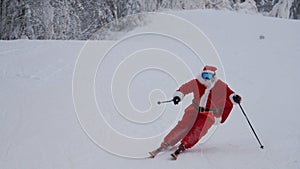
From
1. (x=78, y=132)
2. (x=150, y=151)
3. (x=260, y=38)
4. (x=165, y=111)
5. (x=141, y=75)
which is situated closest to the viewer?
(x=150, y=151)

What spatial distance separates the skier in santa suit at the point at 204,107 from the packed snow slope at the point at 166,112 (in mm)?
221

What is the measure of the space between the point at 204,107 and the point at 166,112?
4.13ft

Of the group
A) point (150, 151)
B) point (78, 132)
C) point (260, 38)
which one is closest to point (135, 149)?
point (150, 151)

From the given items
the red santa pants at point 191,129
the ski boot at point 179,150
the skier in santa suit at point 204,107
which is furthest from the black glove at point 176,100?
the ski boot at point 179,150

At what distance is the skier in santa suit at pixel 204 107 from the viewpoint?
3873 millimetres

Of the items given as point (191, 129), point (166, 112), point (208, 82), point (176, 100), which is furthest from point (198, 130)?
point (166, 112)

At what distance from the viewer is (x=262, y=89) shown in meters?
6.29

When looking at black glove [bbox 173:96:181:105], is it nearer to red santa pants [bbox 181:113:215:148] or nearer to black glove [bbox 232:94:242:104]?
red santa pants [bbox 181:113:215:148]

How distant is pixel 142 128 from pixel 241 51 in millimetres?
5165

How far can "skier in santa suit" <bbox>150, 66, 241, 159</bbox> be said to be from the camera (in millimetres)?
3873

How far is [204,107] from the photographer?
398 centimetres

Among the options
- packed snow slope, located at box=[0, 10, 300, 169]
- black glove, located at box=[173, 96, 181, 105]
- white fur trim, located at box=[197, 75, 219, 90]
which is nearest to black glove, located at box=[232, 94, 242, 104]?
white fur trim, located at box=[197, 75, 219, 90]

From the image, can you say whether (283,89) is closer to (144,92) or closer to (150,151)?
(144,92)

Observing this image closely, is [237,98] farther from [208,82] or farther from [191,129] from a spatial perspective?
[191,129]
